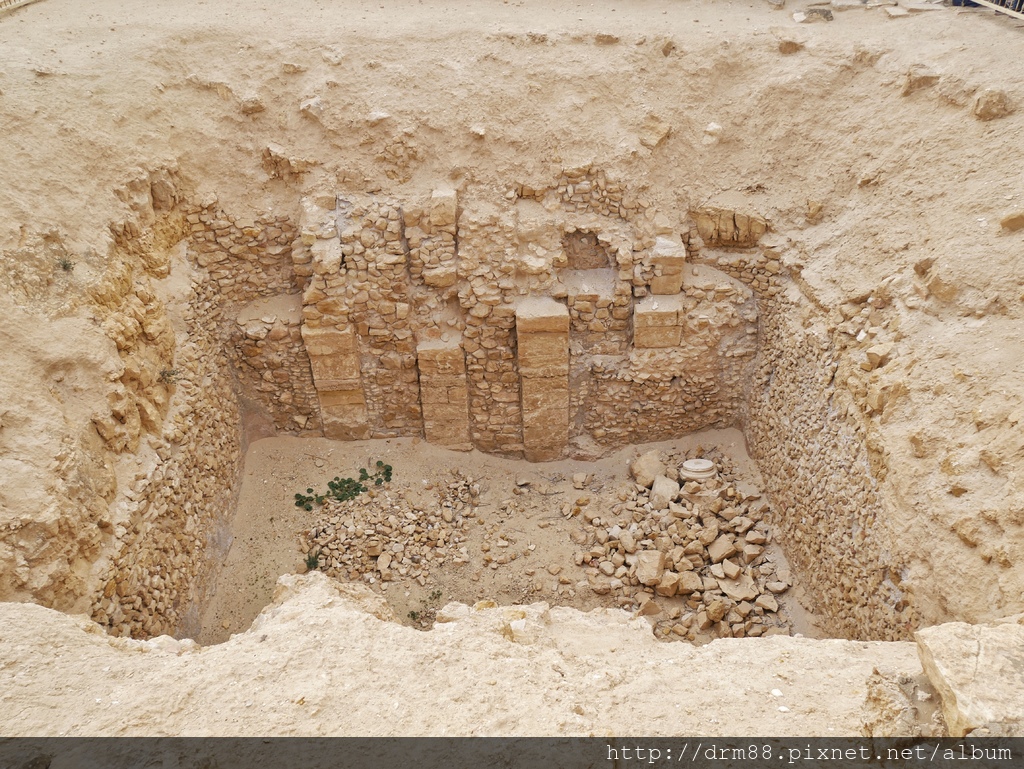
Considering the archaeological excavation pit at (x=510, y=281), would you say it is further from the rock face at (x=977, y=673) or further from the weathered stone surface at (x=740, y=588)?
the rock face at (x=977, y=673)

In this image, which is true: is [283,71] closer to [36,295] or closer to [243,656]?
[36,295]

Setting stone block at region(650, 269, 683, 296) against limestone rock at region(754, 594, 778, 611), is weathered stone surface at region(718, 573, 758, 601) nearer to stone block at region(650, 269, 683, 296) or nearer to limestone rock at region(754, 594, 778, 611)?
limestone rock at region(754, 594, 778, 611)

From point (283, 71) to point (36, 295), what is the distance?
3.62 metres

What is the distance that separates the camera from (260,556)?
6.82 meters

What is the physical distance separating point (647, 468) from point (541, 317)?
204 centimetres

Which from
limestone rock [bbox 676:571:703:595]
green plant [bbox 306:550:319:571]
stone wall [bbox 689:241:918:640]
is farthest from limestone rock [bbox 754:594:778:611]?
green plant [bbox 306:550:319:571]

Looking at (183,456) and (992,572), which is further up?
(992,572)

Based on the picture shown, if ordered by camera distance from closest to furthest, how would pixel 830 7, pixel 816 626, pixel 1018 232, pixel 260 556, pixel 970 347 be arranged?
1. pixel 970 347
2. pixel 1018 232
3. pixel 816 626
4. pixel 260 556
5. pixel 830 7

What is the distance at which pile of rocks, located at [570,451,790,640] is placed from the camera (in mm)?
6270

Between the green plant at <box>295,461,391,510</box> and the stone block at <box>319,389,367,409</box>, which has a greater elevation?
the stone block at <box>319,389,367,409</box>

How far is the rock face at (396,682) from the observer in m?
3.18

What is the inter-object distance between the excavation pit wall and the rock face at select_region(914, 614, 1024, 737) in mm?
3595

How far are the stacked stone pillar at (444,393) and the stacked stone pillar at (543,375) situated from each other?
0.65 m

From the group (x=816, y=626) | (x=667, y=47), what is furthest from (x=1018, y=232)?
(x=667, y=47)
